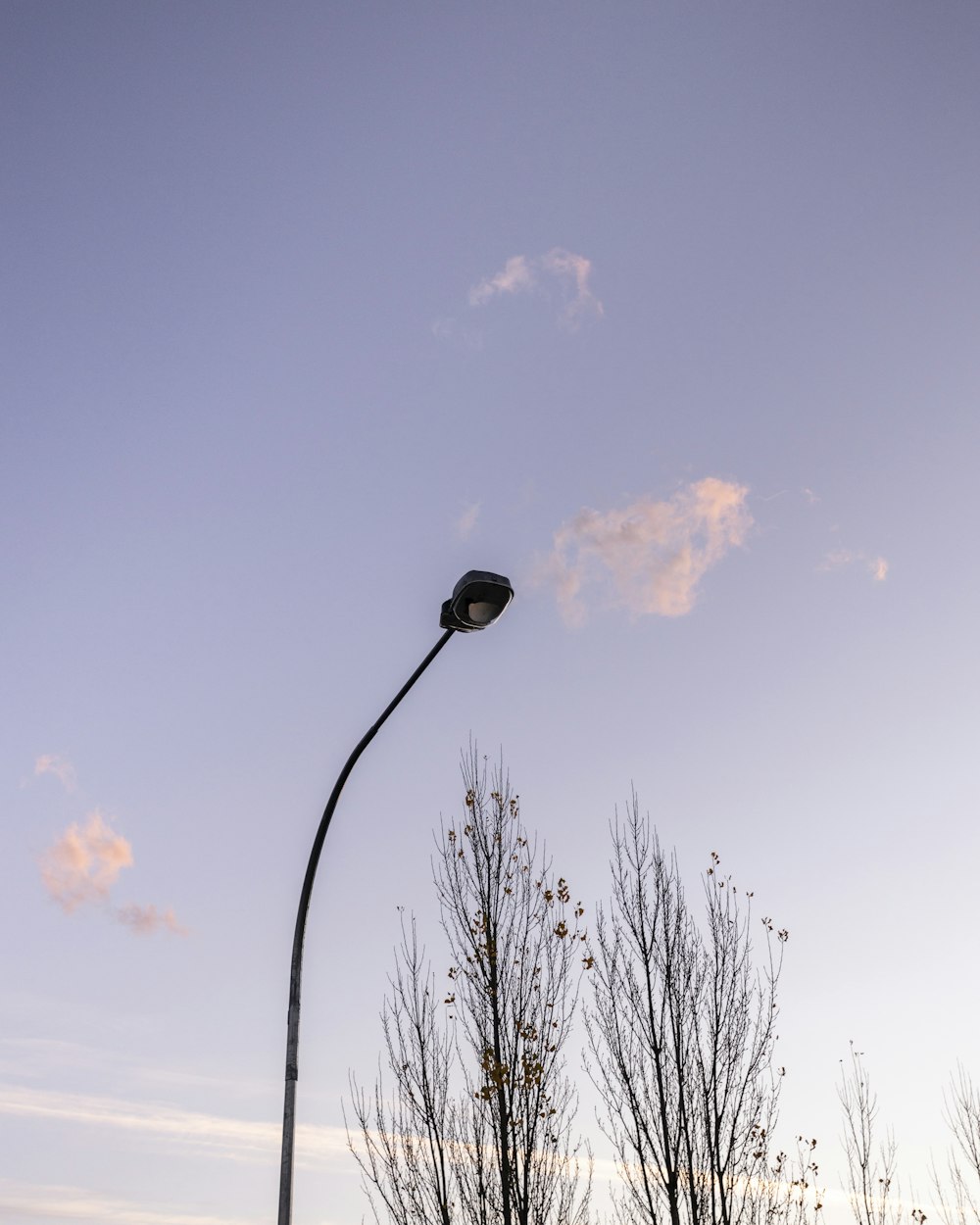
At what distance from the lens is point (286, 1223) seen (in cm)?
522

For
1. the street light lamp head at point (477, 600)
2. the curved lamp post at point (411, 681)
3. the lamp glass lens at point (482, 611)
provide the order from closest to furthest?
the curved lamp post at point (411, 681), the street light lamp head at point (477, 600), the lamp glass lens at point (482, 611)

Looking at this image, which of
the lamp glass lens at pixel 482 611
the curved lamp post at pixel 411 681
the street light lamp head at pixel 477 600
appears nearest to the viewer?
the curved lamp post at pixel 411 681

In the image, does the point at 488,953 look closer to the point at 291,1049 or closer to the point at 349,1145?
the point at 349,1145

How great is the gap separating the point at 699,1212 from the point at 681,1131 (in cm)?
85

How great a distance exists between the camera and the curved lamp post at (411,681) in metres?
5.67

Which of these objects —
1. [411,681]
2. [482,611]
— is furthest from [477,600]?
[411,681]

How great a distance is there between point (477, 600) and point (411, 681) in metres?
0.84

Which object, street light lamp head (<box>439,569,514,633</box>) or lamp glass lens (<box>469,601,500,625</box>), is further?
lamp glass lens (<box>469,601,500,625</box>)

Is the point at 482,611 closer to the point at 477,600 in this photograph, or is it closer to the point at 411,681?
the point at 477,600

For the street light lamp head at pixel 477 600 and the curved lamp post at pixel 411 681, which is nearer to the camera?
the curved lamp post at pixel 411 681

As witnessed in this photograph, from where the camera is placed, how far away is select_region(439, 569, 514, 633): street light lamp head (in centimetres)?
659

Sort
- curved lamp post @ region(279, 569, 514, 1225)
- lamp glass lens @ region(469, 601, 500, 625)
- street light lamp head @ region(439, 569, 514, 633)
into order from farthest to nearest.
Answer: lamp glass lens @ region(469, 601, 500, 625), street light lamp head @ region(439, 569, 514, 633), curved lamp post @ region(279, 569, 514, 1225)

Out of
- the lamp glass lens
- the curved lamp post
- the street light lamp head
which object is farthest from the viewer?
the lamp glass lens

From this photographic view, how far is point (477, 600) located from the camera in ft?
21.9
